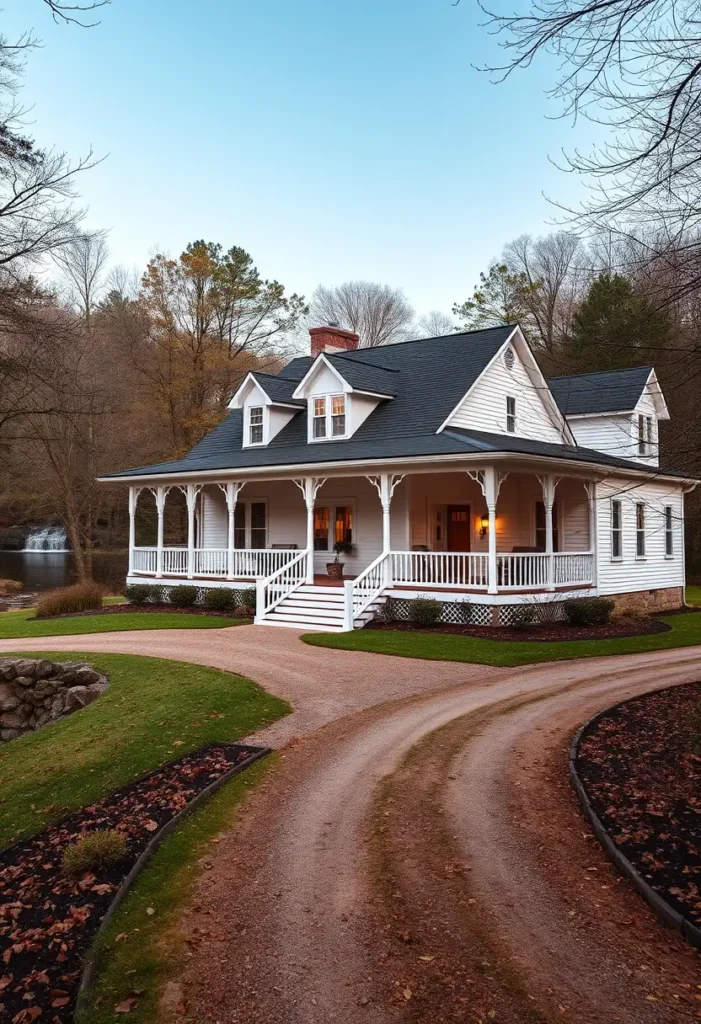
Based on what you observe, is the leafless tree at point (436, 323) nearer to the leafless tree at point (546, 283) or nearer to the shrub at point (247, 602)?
the leafless tree at point (546, 283)

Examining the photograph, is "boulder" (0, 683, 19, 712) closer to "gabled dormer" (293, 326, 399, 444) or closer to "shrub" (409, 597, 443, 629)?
"shrub" (409, 597, 443, 629)

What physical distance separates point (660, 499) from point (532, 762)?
18.8 meters

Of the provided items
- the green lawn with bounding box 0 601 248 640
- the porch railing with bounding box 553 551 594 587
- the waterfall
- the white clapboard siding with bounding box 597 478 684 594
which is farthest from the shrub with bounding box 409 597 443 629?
the waterfall

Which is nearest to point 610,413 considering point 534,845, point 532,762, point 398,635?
point 398,635

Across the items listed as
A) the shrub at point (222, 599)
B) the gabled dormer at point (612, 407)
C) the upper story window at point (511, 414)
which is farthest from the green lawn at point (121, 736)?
the gabled dormer at point (612, 407)

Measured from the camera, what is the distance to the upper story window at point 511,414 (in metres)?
23.6

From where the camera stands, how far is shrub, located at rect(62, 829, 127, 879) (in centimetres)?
639

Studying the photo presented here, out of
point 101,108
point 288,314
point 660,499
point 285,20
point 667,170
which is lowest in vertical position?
point 660,499

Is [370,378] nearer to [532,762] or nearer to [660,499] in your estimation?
[660,499]

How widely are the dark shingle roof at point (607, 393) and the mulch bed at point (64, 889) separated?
763 inches

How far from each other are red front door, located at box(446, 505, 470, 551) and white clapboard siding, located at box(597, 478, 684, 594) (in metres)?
3.68

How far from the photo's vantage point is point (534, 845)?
6.44 meters

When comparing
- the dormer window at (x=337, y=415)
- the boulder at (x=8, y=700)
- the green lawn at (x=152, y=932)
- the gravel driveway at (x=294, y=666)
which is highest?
the dormer window at (x=337, y=415)

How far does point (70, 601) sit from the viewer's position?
23.8 m
